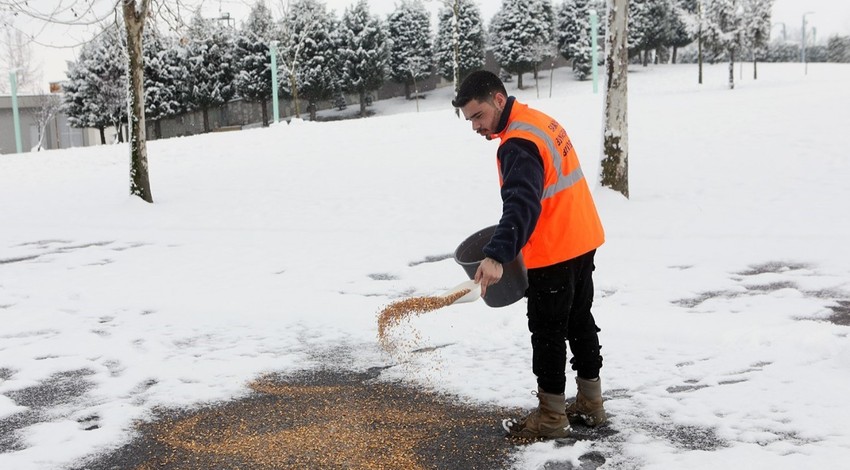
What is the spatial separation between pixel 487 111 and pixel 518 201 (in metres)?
0.52

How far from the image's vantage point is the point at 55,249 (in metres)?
11.1

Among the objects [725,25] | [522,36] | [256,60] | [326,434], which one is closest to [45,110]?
[256,60]

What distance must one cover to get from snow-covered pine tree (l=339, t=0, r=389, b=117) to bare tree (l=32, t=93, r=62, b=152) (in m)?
18.8

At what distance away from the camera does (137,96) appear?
14719mm

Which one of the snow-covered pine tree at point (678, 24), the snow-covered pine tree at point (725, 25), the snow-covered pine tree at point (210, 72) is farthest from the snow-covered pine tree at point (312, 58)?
the snow-covered pine tree at point (678, 24)

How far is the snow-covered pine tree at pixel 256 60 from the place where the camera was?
1933 inches

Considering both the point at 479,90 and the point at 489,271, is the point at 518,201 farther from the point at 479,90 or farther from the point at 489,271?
the point at 479,90

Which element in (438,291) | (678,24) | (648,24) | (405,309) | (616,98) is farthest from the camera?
(678,24)

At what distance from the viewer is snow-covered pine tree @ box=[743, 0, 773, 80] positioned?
1556 inches

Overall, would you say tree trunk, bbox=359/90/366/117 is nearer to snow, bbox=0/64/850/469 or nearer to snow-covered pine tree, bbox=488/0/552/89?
snow-covered pine tree, bbox=488/0/552/89

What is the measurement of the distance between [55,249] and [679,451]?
9886mm

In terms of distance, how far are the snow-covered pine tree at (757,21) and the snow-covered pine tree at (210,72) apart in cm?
2993

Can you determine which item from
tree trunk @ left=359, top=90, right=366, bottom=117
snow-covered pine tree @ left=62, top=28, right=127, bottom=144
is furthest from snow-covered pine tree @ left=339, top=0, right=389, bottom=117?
snow-covered pine tree @ left=62, top=28, right=127, bottom=144

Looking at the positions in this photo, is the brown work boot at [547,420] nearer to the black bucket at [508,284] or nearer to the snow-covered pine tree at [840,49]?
the black bucket at [508,284]
